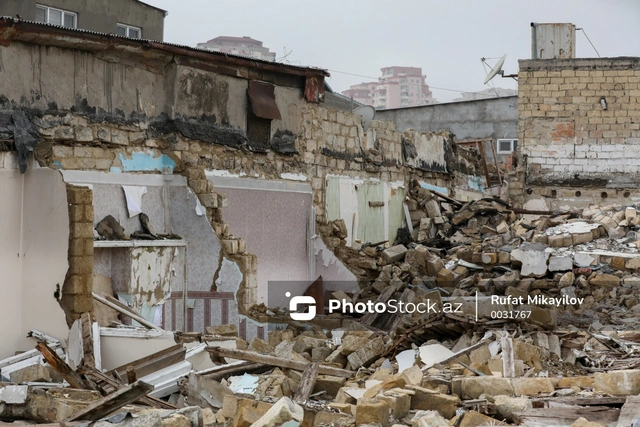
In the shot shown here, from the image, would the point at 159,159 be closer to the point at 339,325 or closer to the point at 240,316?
the point at 240,316

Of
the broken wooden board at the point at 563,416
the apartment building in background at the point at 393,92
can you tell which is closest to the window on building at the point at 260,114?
the broken wooden board at the point at 563,416

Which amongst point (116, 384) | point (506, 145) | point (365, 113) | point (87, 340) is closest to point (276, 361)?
point (116, 384)

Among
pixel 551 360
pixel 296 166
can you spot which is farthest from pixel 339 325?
pixel 551 360

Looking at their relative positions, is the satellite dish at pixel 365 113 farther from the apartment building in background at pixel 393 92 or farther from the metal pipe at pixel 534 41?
the apartment building in background at pixel 393 92

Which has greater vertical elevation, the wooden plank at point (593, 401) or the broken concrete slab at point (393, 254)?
the broken concrete slab at point (393, 254)

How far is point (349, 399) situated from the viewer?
25.5 feet

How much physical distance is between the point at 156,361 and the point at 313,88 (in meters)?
6.24

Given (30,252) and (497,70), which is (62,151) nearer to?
(30,252)

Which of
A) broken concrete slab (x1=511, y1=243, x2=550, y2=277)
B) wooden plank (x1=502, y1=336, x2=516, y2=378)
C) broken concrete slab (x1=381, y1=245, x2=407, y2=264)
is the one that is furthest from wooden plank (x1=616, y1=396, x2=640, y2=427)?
broken concrete slab (x1=381, y1=245, x2=407, y2=264)

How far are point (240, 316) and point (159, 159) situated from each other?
7.44 feet

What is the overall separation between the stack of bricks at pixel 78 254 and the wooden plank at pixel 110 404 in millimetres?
2924

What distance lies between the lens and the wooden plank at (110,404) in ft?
21.0

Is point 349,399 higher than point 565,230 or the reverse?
the reverse

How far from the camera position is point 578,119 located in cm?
2230
